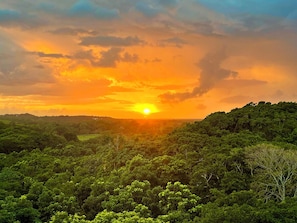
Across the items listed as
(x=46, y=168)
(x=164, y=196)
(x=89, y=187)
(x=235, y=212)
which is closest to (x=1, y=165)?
A: (x=46, y=168)

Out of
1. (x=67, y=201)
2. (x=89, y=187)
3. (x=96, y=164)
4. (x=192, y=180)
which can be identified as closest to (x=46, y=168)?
(x=96, y=164)

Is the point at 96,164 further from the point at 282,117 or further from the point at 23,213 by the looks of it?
the point at 282,117

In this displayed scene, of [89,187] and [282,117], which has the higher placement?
[282,117]

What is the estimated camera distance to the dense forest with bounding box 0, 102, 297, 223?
3316cm

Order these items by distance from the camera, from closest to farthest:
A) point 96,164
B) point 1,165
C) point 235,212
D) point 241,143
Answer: point 235,212
point 241,143
point 96,164
point 1,165

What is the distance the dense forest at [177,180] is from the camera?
109ft

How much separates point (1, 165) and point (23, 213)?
88.1ft

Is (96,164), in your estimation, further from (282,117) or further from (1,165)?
(282,117)

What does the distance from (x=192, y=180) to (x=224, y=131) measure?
18.1 m

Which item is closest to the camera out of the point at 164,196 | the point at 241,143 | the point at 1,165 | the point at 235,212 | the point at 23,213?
the point at 235,212

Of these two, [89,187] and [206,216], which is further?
[89,187]

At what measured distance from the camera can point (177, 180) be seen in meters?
44.4

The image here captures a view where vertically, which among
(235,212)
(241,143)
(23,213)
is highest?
(241,143)

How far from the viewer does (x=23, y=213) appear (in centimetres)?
3575
